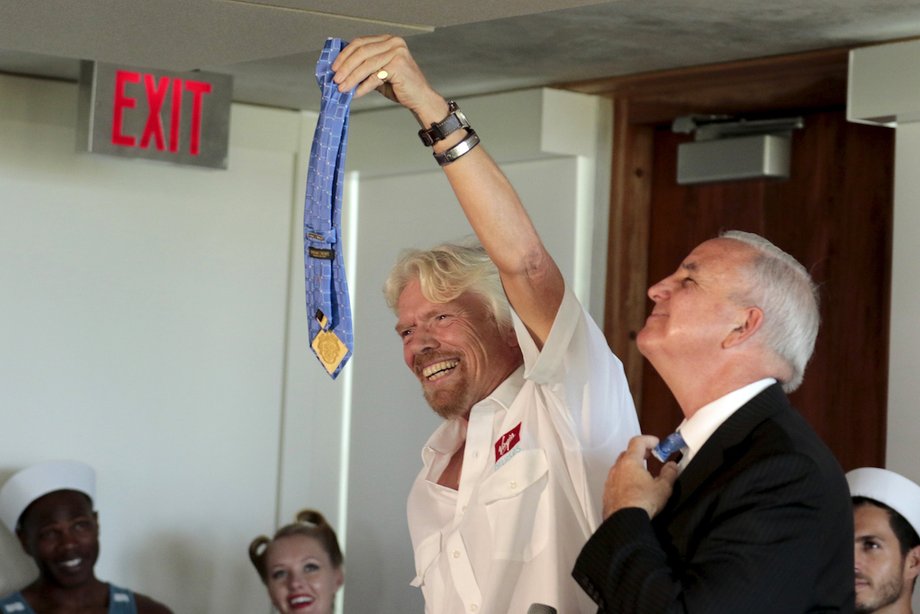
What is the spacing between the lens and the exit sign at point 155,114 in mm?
4082

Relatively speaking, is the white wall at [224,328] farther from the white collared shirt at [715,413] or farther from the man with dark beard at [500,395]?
the white collared shirt at [715,413]

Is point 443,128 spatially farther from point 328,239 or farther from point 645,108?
point 645,108

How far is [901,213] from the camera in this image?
351 centimetres

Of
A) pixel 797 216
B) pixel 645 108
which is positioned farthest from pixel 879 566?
pixel 645 108

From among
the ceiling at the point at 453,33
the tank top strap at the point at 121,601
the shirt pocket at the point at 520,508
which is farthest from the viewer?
the tank top strap at the point at 121,601

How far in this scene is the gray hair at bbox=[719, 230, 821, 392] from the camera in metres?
1.87

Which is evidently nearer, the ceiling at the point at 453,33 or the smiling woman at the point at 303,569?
the ceiling at the point at 453,33

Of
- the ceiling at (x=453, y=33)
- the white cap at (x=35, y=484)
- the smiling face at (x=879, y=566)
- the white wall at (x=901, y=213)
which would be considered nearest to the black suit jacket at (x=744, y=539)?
the ceiling at (x=453, y=33)

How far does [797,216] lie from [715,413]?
7.63 ft

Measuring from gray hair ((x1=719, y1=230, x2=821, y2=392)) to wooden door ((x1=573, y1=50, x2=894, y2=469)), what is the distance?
1813 mm

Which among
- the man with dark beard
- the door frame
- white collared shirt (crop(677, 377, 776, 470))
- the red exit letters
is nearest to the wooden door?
the door frame

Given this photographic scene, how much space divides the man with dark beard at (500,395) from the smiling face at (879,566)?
1192mm

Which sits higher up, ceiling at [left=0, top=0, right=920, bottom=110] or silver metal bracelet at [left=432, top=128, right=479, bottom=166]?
ceiling at [left=0, top=0, right=920, bottom=110]

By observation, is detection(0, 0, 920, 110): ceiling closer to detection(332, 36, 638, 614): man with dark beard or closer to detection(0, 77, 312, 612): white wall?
detection(0, 77, 312, 612): white wall
